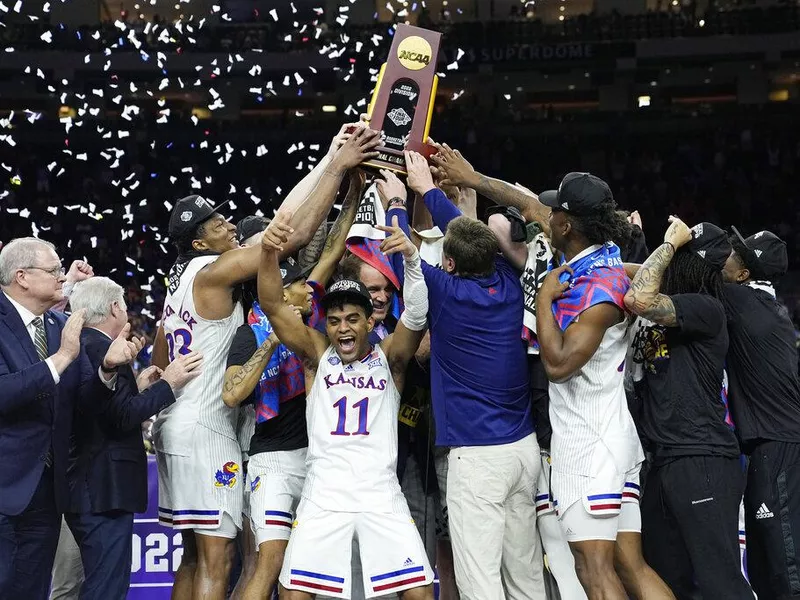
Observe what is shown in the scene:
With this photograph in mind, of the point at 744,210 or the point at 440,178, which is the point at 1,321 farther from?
the point at 744,210

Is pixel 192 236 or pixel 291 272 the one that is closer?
pixel 291 272

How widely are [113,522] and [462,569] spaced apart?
5.44 ft

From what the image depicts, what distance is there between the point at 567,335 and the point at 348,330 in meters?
0.93

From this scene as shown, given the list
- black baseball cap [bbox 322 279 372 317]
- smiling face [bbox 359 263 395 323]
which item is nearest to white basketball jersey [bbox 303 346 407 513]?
black baseball cap [bbox 322 279 372 317]

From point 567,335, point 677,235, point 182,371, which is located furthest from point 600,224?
point 182,371

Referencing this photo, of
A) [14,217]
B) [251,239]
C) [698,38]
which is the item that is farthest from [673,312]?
[698,38]

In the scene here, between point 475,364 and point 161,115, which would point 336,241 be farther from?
point 161,115

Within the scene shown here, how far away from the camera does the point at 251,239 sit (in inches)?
221

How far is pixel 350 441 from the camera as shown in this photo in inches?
172

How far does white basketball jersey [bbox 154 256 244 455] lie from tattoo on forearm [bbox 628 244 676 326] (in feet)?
6.41

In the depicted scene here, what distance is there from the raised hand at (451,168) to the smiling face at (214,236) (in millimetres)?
1120

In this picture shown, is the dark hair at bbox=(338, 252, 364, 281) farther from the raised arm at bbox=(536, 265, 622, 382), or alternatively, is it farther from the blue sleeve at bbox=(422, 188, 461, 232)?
the raised arm at bbox=(536, 265, 622, 382)

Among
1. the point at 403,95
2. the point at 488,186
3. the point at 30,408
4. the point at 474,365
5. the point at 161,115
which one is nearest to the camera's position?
the point at 474,365

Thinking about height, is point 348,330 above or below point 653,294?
below
